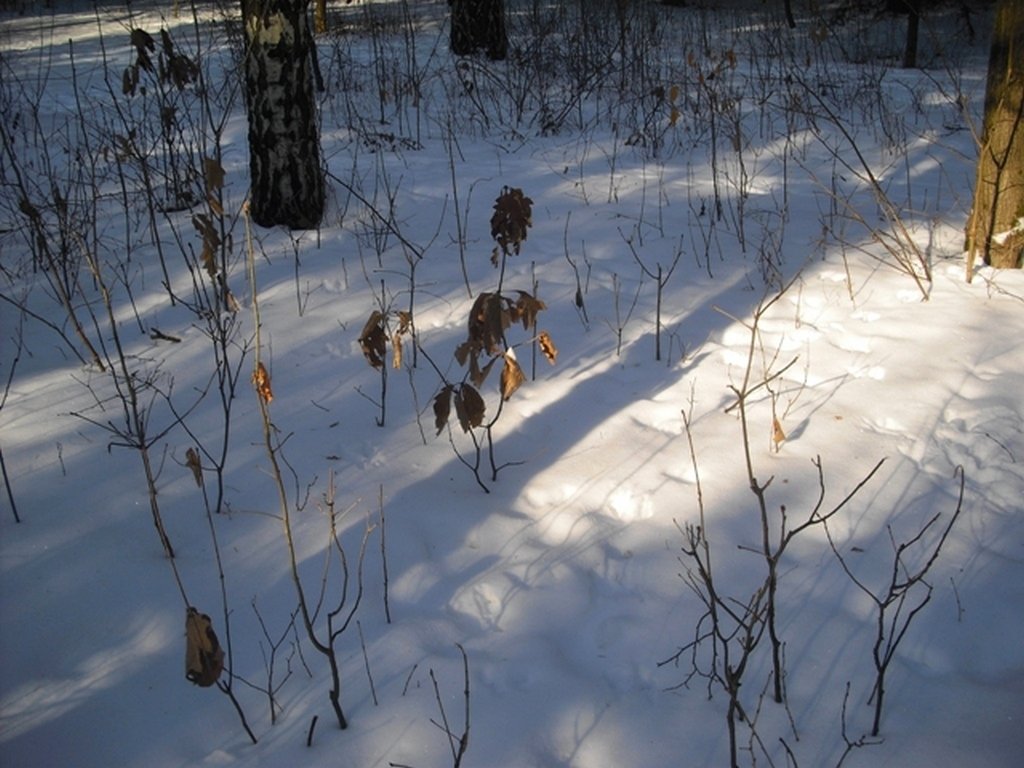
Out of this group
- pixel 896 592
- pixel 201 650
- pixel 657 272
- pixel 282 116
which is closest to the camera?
pixel 201 650

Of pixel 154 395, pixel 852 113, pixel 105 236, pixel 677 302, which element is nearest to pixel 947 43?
pixel 852 113

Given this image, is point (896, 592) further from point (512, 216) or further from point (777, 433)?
point (512, 216)

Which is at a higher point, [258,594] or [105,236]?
[105,236]

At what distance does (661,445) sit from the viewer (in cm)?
279

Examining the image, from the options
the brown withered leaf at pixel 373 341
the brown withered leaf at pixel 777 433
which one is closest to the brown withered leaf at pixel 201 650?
the brown withered leaf at pixel 373 341

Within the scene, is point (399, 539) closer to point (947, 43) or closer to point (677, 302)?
point (677, 302)

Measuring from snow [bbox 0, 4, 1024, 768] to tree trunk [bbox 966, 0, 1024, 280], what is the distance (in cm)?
12

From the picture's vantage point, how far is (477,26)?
8.95 m

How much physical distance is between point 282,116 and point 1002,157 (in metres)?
3.28

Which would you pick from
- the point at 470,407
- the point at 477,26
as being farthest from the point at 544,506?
the point at 477,26

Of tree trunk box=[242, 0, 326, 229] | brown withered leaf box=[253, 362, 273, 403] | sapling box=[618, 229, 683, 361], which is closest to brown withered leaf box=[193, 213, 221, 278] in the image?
brown withered leaf box=[253, 362, 273, 403]

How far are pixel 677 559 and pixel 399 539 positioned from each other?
2.46ft

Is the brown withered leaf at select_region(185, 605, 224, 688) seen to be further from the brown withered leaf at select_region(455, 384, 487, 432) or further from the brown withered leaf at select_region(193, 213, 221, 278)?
the brown withered leaf at select_region(193, 213, 221, 278)

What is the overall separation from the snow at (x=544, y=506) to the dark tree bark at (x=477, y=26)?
500cm
